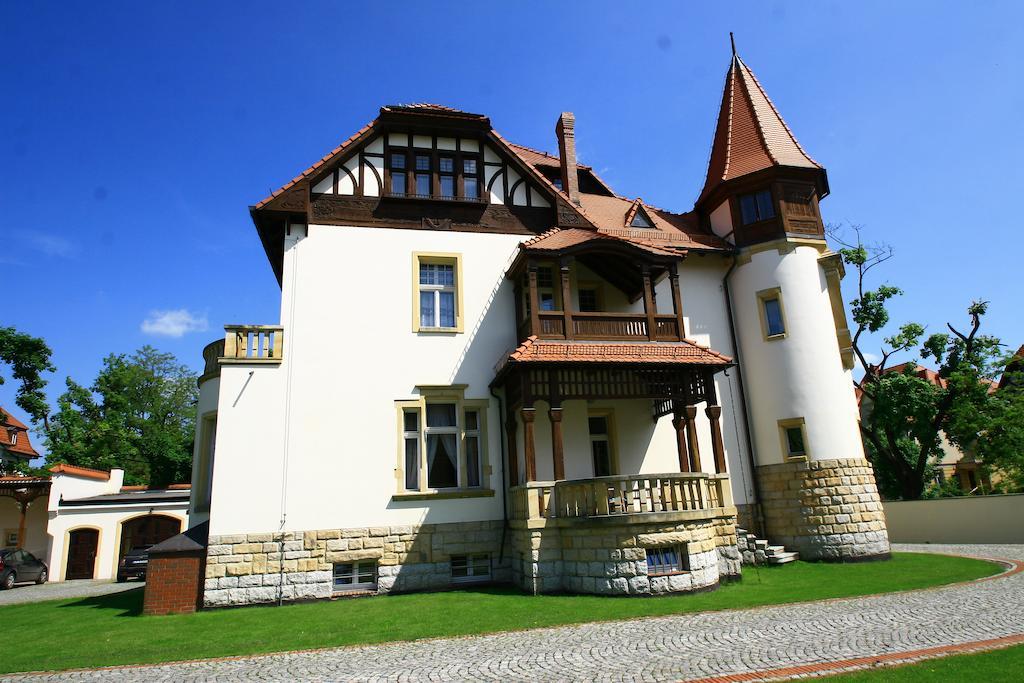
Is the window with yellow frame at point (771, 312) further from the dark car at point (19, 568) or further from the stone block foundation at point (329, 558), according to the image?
the dark car at point (19, 568)

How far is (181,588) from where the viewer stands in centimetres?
1273

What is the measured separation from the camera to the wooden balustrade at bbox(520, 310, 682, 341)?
14.8m

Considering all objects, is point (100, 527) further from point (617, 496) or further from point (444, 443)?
point (617, 496)

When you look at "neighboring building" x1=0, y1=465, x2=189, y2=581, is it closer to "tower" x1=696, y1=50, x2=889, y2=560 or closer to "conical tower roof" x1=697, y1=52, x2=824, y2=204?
"tower" x1=696, y1=50, x2=889, y2=560

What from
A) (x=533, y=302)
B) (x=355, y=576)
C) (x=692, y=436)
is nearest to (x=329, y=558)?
(x=355, y=576)

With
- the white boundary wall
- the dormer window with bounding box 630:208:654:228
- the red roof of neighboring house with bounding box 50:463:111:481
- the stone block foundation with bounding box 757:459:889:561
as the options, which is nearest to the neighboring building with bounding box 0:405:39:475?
the red roof of neighboring house with bounding box 50:463:111:481

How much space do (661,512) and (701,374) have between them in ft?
13.5

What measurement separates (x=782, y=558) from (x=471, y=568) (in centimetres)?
770

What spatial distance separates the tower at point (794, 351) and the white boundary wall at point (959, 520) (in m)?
7.90

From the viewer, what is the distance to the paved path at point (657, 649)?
7109 millimetres

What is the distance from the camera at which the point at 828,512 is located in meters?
16.0

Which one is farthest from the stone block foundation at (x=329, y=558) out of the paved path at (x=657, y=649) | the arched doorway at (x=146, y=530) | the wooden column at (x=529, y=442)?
the arched doorway at (x=146, y=530)

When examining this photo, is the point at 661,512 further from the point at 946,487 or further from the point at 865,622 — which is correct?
the point at 946,487

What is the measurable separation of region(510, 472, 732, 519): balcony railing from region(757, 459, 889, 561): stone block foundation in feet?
14.8
